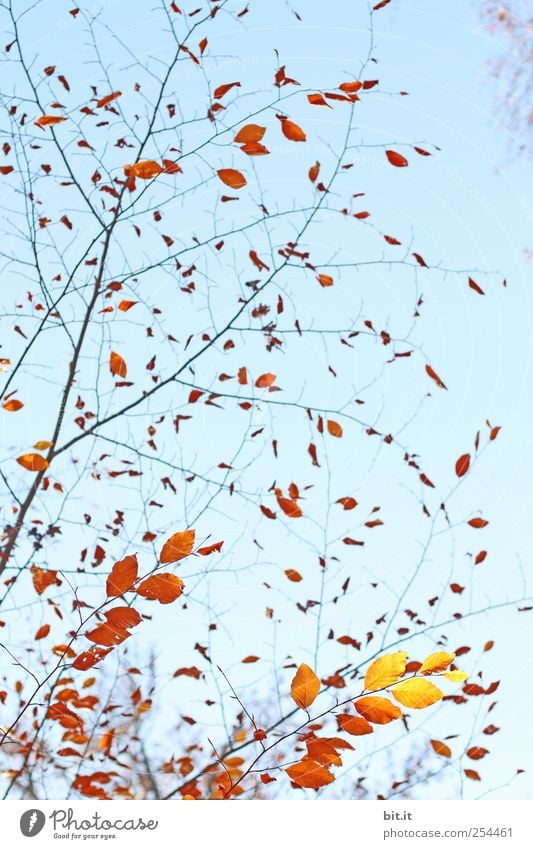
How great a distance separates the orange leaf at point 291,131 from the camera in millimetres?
3480

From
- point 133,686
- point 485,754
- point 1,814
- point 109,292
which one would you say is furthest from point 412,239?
point 133,686

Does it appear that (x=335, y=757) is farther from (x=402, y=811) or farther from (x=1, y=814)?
(x=1, y=814)

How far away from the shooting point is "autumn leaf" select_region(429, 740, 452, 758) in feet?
12.7

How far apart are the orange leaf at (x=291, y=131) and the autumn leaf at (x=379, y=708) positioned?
8.78 feet

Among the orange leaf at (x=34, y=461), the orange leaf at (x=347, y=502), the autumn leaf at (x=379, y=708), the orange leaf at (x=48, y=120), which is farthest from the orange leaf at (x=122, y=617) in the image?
the orange leaf at (x=48, y=120)

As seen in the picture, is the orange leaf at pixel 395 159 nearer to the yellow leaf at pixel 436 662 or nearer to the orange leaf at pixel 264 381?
the orange leaf at pixel 264 381

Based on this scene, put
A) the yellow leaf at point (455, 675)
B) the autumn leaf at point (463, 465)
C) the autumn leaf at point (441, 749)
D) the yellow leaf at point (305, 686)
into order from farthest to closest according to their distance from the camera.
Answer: the autumn leaf at point (463, 465) < the autumn leaf at point (441, 749) < the yellow leaf at point (305, 686) < the yellow leaf at point (455, 675)

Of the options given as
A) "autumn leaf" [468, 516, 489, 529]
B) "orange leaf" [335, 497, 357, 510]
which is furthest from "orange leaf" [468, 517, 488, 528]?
"orange leaf" [335, 497, 357, 510]

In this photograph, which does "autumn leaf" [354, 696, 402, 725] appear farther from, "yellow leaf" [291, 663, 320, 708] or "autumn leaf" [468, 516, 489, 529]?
"autumn leaf" [468, 516, 489, 529]

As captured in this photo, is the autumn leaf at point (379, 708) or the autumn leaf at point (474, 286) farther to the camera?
the autumn leaf at point (474, 286)

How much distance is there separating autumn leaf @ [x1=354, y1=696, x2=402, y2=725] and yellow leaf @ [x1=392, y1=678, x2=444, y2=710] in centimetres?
9

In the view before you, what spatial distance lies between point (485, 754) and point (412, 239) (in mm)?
2724

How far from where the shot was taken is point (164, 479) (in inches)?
158

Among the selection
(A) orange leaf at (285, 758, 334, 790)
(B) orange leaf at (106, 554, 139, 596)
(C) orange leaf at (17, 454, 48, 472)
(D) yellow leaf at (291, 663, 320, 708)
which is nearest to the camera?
(D) yellow leaf at (291, 663, 320, 708)
